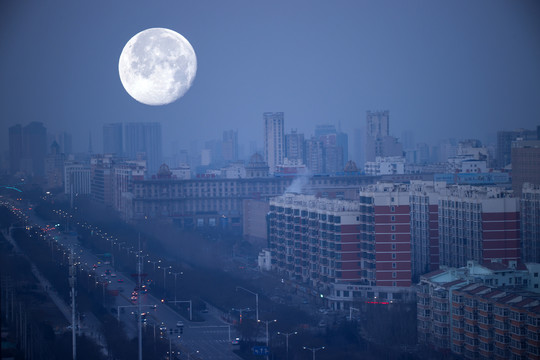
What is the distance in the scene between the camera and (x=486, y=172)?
2645cm

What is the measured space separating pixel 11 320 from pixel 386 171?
22.1 meters

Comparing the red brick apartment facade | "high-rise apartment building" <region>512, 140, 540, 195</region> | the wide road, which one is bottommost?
the wide road

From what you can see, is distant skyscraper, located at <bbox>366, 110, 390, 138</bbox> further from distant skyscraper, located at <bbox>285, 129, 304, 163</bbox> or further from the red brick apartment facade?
the red brick apartment facade

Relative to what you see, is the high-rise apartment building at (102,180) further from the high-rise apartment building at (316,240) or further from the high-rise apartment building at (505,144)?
the high-rise apartment building at (316,240)

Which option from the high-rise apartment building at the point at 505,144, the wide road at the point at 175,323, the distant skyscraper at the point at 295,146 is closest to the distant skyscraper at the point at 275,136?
the distant skyscraper at the point at 295,146

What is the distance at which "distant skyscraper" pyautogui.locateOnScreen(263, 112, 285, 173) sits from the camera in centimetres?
4169

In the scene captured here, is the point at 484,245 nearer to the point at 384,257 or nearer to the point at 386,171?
the point at 384,257

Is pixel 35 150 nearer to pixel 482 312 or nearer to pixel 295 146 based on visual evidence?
pixel 295 146

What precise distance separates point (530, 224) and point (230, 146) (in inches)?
1746

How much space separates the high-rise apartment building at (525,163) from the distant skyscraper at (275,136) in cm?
2039

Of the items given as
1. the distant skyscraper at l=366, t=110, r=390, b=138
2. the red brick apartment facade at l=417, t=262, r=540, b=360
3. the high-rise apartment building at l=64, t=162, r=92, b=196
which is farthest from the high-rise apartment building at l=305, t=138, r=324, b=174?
the red brick apartment facade at l=417, t=262, r=540, b=360

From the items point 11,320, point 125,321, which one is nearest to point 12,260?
point 125,321

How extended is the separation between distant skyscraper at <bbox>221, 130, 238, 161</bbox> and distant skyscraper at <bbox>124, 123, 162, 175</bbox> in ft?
17.1

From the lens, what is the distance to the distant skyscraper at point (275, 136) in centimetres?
4169
